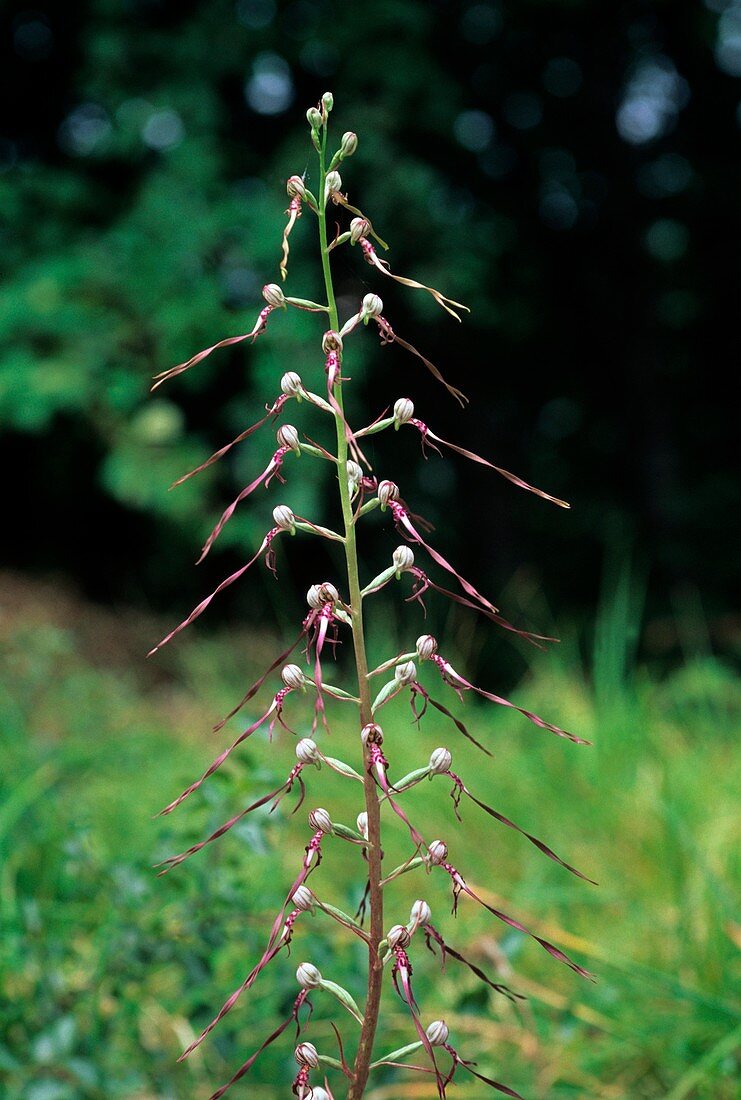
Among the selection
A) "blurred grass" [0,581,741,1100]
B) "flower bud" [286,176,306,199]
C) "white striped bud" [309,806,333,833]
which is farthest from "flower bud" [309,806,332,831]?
"blurred grass" [0,581,741,1100]

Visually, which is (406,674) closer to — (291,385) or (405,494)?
(291,385)

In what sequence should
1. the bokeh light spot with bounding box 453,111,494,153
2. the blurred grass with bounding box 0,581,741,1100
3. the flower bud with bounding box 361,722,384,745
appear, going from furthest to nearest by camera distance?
the bokeh light spot with bounding box 453,111,494,153 → the blurred grass with bounding box 0,581,741,1100 → the flower bud with bounding box 361,722,384,745

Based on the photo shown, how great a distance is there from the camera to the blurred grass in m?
1.47

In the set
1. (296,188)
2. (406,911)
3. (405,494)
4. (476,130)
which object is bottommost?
(405,494)

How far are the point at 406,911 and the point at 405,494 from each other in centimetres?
375

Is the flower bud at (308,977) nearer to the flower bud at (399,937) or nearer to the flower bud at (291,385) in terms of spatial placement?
the flower bud at (399,937)

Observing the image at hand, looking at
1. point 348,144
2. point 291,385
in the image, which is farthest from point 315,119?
point 291,385

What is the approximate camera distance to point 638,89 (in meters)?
6.62

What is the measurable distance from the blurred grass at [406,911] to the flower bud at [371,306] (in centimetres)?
60

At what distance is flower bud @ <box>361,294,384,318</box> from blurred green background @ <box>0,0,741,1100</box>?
0.19 feet

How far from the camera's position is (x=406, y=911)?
2.25m

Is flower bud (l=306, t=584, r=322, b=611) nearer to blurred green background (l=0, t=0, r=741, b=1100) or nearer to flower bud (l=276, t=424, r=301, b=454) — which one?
flower bud (l=276, t=424, r=301, b=454)

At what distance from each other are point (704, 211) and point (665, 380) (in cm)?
Result: 105

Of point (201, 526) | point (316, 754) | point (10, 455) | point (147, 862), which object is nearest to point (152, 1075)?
point (147, 862)
